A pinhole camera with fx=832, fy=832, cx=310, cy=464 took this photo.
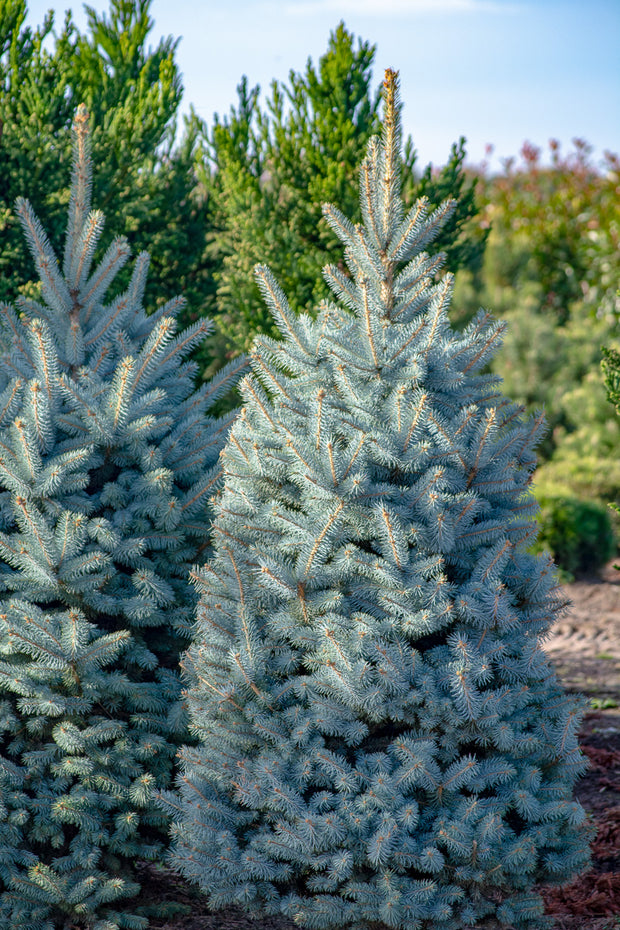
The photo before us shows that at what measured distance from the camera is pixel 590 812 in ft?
13.4

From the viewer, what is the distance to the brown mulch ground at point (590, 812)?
121 inches

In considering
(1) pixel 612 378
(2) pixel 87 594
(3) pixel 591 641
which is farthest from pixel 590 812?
(3) pixel 591 641

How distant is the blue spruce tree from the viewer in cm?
305

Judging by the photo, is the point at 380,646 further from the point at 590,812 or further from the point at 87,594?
the point at 590,812

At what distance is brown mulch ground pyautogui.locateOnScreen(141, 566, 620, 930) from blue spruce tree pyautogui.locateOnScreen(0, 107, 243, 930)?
8.4 inches

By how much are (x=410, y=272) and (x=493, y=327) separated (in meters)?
0.37

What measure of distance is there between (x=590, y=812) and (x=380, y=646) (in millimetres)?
2156

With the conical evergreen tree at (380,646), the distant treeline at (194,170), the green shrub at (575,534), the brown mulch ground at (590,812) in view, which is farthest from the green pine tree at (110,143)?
the green shrub at (575,534)

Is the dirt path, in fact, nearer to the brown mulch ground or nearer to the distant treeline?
the brown mulch ground

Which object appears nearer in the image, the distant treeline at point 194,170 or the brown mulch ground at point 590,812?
the brown mulch ground at point 590,812

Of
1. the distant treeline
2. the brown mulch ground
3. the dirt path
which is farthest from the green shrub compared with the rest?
the distant treeline

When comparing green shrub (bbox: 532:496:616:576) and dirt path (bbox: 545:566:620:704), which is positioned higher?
green shrub (bbox: 532:496:616:576)

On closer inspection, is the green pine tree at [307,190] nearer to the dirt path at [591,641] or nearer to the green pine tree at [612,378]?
the green pine tree at [612,378]

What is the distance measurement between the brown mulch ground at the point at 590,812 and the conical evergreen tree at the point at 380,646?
1.00 ft
